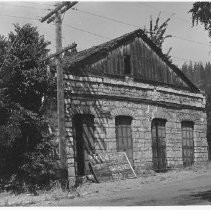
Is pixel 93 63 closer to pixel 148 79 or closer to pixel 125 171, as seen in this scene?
pixel 148 79

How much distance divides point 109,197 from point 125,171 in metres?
3.98

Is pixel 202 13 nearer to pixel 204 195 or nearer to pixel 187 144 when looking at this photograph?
pixel 204 195

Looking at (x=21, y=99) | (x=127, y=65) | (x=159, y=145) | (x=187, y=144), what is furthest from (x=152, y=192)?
(x=187, y=144)

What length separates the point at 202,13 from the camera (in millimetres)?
8734

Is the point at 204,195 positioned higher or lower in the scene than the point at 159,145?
lower

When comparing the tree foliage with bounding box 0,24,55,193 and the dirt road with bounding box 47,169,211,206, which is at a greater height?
the tree foliage with bounding box 0,24,55,193

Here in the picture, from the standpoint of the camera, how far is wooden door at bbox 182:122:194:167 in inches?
755

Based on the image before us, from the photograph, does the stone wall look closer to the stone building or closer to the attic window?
the stone building

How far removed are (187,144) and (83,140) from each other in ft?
21.0

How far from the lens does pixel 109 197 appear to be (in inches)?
460

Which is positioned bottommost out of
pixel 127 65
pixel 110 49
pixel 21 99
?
pixel 21 99

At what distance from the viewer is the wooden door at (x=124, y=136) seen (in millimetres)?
16422

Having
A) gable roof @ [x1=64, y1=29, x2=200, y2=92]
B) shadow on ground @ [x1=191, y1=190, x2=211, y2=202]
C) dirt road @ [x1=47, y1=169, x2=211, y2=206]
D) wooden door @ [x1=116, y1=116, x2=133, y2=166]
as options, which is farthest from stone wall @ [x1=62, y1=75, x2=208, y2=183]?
shadow on ground @ [x1=191, y1=190, x2=211, y2=202]

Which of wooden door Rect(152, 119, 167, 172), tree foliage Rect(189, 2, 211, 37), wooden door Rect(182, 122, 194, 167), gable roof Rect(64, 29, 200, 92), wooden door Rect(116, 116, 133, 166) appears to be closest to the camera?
tree foliage Rect(189, 2, 211, 37)
